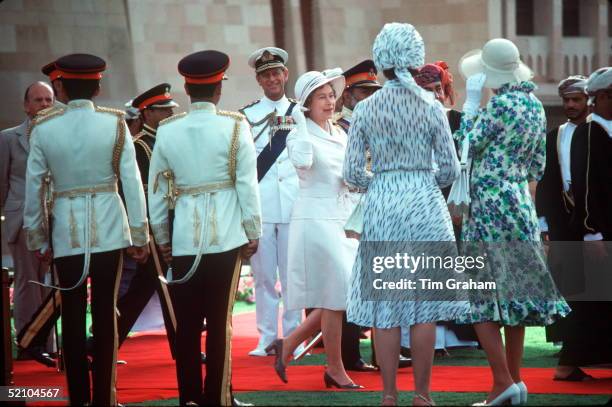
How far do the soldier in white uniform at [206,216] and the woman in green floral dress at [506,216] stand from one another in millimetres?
1274

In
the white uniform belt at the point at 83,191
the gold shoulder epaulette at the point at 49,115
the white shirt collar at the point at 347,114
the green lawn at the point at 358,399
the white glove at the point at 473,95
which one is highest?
the gold shoulder epaulette at the point at 49,115

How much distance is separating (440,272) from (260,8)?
1548 centimetres

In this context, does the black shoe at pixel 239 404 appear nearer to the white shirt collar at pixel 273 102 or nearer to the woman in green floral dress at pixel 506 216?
the woman in green floral dress at pixel 506 216

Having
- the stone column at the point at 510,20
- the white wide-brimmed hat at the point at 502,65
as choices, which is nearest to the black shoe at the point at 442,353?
the white wide-brimmed hat at the point at 502,65

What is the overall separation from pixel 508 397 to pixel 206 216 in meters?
1.89

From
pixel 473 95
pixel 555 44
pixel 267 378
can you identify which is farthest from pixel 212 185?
pixel 555 44

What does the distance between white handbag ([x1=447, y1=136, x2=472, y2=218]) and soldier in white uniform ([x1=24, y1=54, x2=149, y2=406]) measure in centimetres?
172

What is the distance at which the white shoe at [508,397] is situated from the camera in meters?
6.79

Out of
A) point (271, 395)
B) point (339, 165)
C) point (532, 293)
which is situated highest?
point (339, 165)

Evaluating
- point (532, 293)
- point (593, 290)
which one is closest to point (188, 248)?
point (532, 293)

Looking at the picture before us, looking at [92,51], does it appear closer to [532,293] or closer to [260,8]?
[260,8]

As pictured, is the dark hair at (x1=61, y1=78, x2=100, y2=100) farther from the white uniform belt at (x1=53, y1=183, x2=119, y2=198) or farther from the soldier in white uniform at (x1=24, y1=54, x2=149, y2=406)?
the white uniform belt at (x1=53, y1=183, x2=119, y2=198)

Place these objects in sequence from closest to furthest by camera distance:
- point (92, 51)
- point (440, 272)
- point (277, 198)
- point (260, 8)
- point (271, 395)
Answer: point (440, 272)
point (271, 395)
point (277, 198)
point (92, 51)
point (260, 8)

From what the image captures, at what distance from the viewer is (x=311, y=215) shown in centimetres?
809
